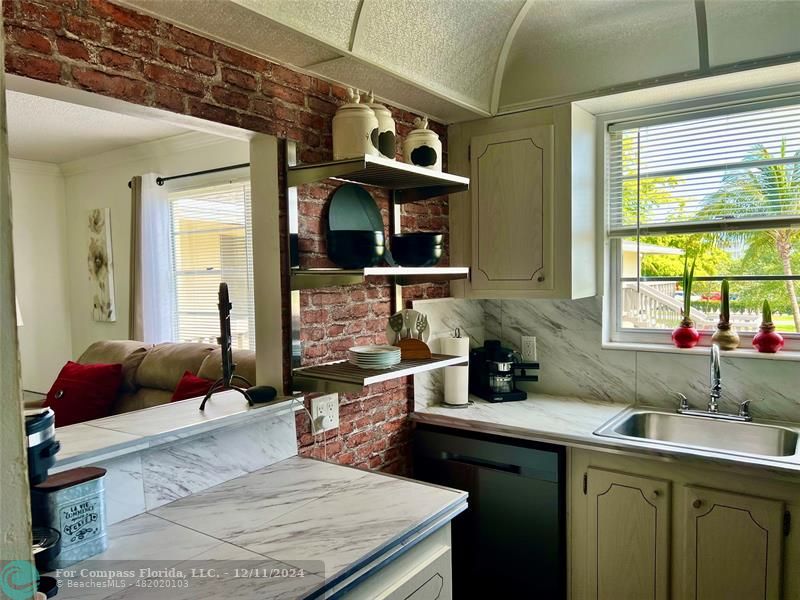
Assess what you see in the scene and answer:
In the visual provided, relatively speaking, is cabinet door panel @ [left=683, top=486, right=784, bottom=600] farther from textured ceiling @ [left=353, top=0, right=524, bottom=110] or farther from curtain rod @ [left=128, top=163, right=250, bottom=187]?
curtain rod @ [left=128, top=163, right=250, bottom=187]

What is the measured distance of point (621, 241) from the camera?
2.79 meters

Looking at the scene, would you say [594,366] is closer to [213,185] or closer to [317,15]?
[317,15]

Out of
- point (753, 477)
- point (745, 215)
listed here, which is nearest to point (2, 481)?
point (753, 477)

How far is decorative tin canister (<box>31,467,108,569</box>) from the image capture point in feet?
3.98

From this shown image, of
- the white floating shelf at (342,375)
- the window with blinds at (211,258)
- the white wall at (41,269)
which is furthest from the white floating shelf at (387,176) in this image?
the white wall at (41,269)

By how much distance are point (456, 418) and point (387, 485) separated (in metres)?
0.83

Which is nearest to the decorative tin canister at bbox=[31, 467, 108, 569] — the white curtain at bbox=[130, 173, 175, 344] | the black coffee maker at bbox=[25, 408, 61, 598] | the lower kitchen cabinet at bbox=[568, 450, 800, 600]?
the black coffee maker at bbox=[25, 408, 61, 598]

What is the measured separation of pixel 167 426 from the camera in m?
1.60

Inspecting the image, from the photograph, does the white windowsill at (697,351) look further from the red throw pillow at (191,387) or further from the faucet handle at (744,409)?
the red throw pillow at (191,387)

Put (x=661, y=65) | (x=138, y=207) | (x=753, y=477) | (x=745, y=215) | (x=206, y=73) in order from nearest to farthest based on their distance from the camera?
(x=206, y=73) < (x=753, y=477) < (x=661, y=65) < (x=745, y=215) < (x=138, y=207)

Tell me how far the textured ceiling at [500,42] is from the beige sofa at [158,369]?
5.34 feet

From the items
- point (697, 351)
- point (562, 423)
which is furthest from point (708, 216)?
point (562, 423)

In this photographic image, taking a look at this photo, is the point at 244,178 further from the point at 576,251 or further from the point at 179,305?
the point at 576,251

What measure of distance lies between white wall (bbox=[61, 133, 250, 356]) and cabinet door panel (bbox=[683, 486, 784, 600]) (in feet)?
10.5
